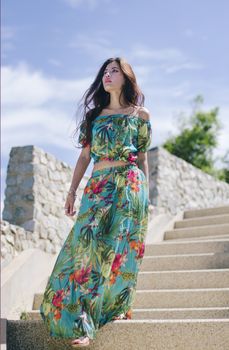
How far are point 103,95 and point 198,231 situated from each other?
3905 mm

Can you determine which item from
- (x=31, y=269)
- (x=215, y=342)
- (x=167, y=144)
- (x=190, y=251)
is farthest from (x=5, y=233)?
(x=167, y=144)

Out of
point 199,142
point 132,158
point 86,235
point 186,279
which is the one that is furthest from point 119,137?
point 199,142

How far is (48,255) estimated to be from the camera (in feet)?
18.1

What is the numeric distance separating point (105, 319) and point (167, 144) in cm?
1785

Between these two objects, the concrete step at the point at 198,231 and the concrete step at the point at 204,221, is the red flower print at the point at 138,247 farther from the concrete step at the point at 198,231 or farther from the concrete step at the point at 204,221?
the concrete step at the point at 204,221

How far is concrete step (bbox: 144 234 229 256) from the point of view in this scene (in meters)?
5.75

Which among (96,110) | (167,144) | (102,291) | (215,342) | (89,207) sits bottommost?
(215,342)

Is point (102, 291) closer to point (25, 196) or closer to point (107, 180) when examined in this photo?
point (107, 180)

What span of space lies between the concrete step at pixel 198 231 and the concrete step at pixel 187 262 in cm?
139

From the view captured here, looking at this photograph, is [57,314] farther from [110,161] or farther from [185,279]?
[185,279]

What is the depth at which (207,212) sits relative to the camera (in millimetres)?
8008

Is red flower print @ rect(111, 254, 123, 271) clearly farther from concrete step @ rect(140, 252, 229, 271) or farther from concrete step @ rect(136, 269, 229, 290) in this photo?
concrete step @ rect(140, 252, 229, 271)

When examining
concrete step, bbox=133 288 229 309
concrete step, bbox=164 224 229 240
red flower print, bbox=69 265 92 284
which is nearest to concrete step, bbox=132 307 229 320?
concrete step, bbox=133 288 229 309

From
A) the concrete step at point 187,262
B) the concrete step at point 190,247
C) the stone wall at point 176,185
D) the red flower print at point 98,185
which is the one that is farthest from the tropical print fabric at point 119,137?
the stone wall at point 176,185
